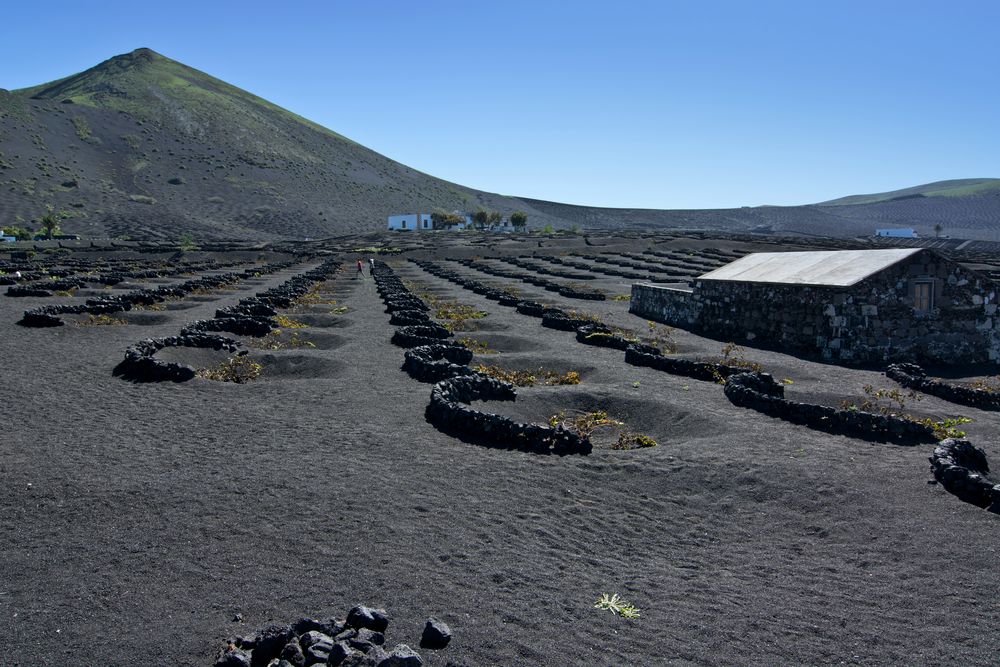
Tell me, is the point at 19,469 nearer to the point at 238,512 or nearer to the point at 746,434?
the point at 238,512

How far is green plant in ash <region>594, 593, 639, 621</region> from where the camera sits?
6914mm

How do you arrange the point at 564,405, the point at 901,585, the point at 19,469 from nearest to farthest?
the point at 901,585 < the point at 19,469 < the point at 564,405

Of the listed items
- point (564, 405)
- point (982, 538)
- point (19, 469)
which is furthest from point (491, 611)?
point (564, 405)

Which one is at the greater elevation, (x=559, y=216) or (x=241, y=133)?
(x=241, y=133)

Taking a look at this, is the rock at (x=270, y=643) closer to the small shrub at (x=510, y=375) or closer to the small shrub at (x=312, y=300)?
the small shrub at (x=510, y=375)

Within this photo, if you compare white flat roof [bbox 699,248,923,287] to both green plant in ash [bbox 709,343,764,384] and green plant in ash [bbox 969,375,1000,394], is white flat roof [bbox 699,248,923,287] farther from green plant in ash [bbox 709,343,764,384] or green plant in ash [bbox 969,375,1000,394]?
green plant in ash [bbox 969,375,1000,394]

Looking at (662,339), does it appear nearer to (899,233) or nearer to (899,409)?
(899,409)

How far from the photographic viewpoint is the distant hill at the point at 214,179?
108938 mm

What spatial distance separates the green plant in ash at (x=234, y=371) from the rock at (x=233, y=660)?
38.8 ft

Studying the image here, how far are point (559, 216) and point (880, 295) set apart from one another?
6744 inches

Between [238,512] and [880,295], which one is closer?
[238,512]

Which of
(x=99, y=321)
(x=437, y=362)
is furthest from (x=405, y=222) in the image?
(x=437, y=362)

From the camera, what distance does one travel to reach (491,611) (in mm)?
6895

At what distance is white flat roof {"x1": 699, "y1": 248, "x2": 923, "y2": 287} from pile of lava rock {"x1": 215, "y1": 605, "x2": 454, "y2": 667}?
1873 centimetres
